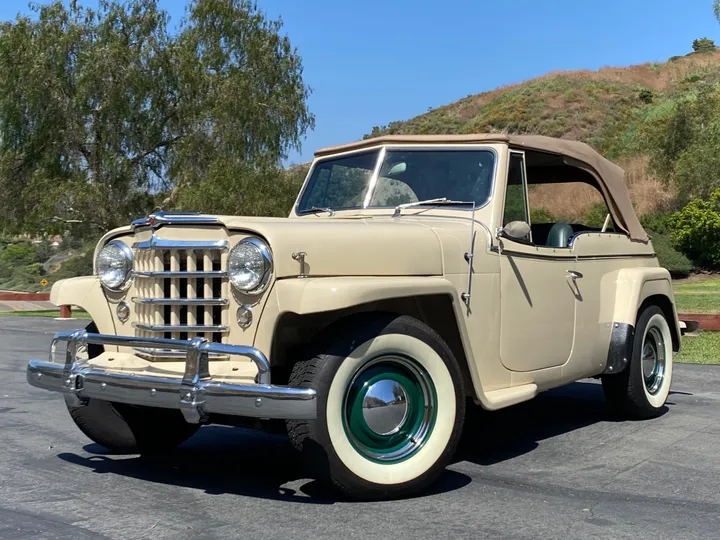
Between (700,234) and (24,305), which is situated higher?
(700,234)

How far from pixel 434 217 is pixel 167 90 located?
21.2m

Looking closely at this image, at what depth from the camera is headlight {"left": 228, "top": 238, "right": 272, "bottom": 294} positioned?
381cm

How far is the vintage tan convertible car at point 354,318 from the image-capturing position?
3.73m

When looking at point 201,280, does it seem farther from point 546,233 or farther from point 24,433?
point 546,233

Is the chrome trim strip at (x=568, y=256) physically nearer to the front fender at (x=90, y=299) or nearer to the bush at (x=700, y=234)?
the front fender at (x=90, y=299)

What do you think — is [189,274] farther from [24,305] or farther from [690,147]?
[690,147]

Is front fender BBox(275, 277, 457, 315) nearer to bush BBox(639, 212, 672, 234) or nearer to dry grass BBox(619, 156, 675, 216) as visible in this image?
bush BBox(639, 212, 672, 234)

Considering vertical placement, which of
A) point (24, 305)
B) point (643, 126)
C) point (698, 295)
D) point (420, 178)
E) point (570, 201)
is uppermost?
point (643, 126)

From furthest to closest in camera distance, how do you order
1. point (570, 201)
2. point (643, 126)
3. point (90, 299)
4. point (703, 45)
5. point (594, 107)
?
point (703, 45) < point (594, 107) < point (643, 126) < point (570, 201) < point (90, 299)

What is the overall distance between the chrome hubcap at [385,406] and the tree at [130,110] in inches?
766

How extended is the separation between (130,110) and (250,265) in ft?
70.1

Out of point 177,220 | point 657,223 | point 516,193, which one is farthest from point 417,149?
point 657,223

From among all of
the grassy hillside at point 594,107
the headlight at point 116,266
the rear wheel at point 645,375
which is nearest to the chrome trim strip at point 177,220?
the headlight at point 116,266

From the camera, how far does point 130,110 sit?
2372 cm
